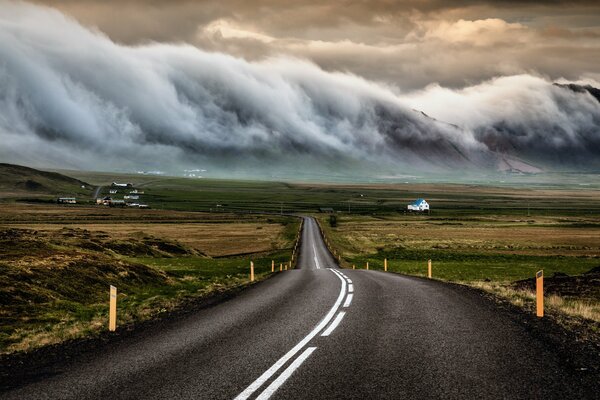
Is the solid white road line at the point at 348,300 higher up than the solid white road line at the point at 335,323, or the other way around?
the solid white road line at the point at 335,323

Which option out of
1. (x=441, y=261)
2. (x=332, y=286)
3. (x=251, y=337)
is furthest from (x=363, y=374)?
(x=441, y=261)

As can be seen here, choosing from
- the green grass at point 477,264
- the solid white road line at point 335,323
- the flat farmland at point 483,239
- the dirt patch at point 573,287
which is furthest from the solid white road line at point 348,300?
the flat farmland at point 483,239

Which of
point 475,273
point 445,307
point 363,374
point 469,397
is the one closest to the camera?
point 469,397

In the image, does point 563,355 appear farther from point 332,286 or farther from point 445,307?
point 332,286

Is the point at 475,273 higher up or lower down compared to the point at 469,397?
lower down

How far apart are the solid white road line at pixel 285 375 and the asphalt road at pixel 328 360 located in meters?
0.02

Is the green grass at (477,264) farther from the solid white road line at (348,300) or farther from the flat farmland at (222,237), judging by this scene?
the solid white road line at (348,300)

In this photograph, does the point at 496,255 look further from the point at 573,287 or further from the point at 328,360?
the point at 328,360

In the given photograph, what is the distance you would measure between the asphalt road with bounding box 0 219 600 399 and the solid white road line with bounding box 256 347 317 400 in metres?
0.02

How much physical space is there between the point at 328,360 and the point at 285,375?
1330 mm

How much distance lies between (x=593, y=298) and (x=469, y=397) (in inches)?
787

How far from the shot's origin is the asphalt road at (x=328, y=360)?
834cm

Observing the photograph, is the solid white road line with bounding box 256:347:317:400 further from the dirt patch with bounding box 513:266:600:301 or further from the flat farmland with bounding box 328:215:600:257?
the flat farmland with bounding box 328:215:600:257

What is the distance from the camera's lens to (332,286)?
23.9 m
